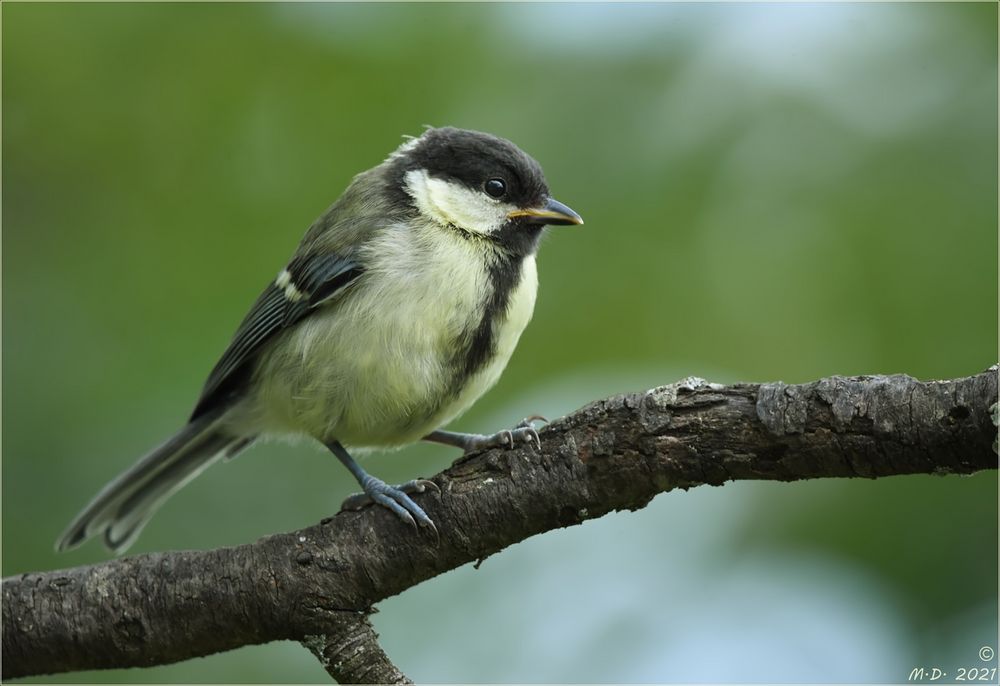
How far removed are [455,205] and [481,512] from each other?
4.50 ft

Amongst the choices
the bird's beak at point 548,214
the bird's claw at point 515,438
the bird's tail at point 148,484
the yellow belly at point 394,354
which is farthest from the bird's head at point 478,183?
the bird's tail at point 148,484

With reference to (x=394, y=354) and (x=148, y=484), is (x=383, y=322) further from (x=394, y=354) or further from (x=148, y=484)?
(x=148, y=484)

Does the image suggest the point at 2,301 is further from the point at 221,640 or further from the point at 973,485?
the point at 973,485

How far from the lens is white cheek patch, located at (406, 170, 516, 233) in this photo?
3.44 meters

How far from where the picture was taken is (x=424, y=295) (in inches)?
124

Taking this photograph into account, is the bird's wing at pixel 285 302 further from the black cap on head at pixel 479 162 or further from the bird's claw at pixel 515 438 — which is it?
the bird's claw at pixel 515 438

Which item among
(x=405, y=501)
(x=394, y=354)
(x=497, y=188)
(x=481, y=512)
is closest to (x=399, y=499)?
(x=405, y=501)

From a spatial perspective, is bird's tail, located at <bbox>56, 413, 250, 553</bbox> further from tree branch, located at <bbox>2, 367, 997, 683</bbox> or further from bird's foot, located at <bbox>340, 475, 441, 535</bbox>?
bird's foot, located at <bbox>340, 475, 441, 535</bbox>

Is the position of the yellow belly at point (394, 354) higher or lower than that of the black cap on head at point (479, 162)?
lower

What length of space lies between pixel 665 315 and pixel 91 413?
6.66ft

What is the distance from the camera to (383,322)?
124 inches

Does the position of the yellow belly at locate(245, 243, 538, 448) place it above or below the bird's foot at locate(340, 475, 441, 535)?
above

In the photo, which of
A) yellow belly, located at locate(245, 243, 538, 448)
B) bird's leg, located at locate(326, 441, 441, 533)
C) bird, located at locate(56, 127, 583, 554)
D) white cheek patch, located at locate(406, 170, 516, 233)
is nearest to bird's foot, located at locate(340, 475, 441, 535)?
bird's leg, located at locate(326, 441, 441, 533)

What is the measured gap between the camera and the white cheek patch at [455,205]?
344 centimetres
